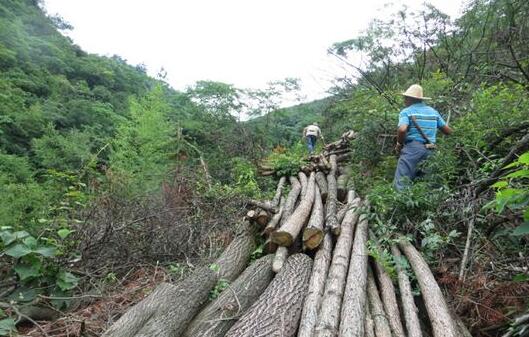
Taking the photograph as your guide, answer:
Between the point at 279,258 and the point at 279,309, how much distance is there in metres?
1.06

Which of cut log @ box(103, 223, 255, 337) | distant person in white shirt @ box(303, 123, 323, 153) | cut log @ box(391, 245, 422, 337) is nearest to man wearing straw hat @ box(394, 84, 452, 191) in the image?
cut log @ box(391, 245, 422, 337)

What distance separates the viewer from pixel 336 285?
312cm

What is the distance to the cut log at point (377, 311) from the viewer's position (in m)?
2.63

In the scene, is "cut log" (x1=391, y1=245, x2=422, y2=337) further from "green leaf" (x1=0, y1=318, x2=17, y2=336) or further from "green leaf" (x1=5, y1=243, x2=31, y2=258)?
"green leaf" (x1=5, y1=243, x2=31, y2=258)

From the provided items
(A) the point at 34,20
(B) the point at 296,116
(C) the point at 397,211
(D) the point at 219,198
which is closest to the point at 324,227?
(C) the point at 397,211

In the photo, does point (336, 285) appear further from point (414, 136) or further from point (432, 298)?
point (414, 136)

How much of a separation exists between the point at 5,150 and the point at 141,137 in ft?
20.3

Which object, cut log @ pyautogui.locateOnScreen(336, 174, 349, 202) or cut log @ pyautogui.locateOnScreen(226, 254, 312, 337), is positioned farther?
cut log @ pyautogui.locateOnScreen(336, 174, 349, 202)

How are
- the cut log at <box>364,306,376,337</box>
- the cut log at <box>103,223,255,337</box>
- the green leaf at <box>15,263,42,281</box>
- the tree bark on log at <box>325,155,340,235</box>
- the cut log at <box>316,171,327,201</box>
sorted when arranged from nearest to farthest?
1. the cut log at <box>364,306,376,337</box>
2. the cut log at <box>103,223,255,337</box>
3. the green leaf at <box>15,263,42,281</box>
4. the tree bark on log at <box>325,155,340,235</box>
5. the cut log at <box>316,171,327,201</box>

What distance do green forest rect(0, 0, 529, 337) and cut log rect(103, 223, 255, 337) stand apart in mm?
167

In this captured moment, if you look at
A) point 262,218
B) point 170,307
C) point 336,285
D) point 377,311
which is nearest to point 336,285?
point 336,285

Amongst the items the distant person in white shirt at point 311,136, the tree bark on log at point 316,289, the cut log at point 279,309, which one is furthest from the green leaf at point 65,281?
the distant person in white shirt at point 311,136

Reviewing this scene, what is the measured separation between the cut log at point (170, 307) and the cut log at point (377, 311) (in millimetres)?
1498

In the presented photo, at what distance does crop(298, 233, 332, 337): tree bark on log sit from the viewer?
2656 millimetres
